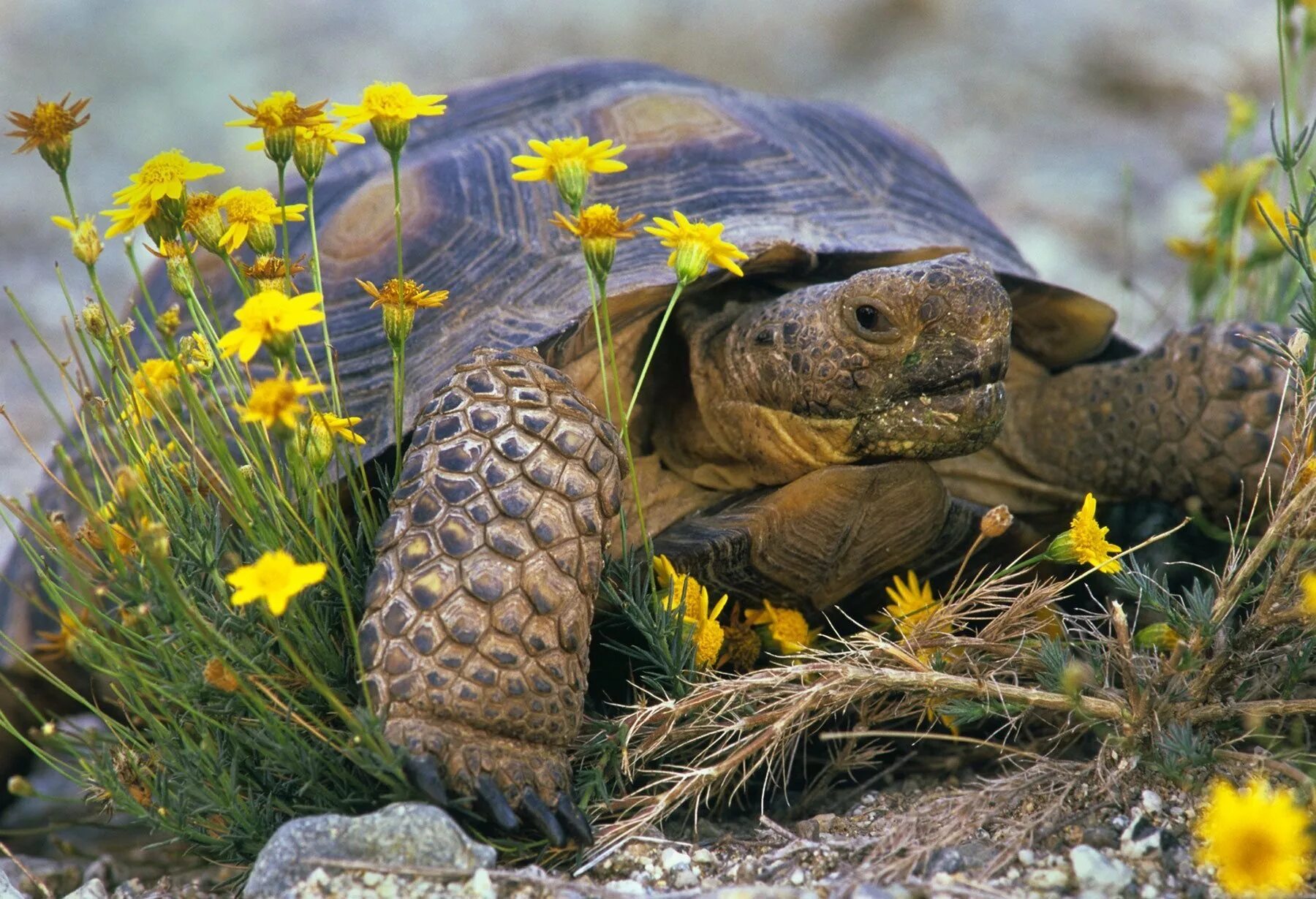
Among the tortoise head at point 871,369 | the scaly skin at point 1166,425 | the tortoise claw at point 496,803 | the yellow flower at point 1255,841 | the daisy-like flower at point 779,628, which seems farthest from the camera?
the scaly skin at point 1166,425

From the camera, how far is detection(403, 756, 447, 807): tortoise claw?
1.83 m

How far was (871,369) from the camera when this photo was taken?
241cm

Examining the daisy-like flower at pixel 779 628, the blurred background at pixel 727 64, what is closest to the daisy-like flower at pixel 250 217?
the daisy-like flower at pixel 779 628

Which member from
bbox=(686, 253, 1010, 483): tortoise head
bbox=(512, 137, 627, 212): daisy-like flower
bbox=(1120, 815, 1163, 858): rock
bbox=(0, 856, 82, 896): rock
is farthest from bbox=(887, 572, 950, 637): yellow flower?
bbox=(0, 856, 82, 896): rock

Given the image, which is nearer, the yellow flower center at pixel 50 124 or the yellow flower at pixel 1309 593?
the yellow flower at pixel 1309 593

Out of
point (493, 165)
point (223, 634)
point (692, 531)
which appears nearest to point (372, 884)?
point (223, 634)

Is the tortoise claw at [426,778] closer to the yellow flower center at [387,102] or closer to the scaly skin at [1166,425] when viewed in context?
the yellow flower center at [387,102]

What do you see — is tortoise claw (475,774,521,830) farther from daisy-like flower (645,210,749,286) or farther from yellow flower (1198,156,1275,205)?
yellow flower (1198,156,1275,205)

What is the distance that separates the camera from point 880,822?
6.75 ft

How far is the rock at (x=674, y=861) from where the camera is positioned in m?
1.93

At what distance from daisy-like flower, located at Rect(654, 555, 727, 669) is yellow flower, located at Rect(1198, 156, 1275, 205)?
6.82 ft

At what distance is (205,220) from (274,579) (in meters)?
0.70

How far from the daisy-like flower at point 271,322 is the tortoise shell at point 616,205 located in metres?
0.78

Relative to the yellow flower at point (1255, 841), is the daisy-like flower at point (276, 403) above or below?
above
